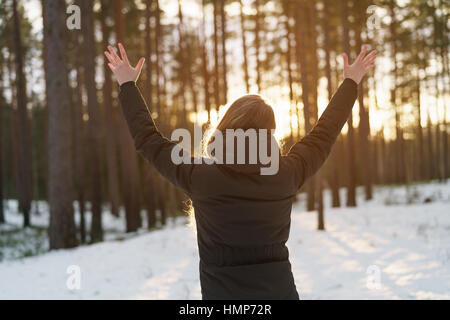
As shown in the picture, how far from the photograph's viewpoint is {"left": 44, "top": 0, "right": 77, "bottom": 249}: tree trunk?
12227mm

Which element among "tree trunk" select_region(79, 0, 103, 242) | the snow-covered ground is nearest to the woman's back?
the snow-covered ground

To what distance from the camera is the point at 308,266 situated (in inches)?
354

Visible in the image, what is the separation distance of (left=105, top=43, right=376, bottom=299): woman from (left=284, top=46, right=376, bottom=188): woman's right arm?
0.05ft

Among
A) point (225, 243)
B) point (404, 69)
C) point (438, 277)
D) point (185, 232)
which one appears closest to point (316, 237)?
point (185, 232)

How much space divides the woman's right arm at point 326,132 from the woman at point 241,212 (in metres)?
0.01

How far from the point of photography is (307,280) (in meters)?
7.88

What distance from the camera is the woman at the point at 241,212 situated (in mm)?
2064

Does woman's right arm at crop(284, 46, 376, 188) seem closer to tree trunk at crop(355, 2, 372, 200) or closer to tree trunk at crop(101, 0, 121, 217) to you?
tree trunk at crop(101, 0, 121, 217)

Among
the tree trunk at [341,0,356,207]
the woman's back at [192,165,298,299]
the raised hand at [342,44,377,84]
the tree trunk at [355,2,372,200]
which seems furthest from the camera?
the tree trunk at [355,2,372,200]

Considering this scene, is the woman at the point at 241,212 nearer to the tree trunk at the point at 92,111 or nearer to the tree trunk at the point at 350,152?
the tree trunk at the point at 92,111

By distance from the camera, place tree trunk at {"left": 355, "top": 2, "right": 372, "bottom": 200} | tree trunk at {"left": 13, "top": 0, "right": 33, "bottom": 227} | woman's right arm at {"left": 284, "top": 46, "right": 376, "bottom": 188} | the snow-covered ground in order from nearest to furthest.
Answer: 1. woman's right arm at {"left": 284, "top": 46, "right": 376, "bottom": 188}
2. the snow-covered ground
3. tree trunk at {"left": 355, "top": 2, "right": 372, "bottom": 200}
4. tree trunk at {"left": 13, "top": 0, "right": 33, "bottom": 227}

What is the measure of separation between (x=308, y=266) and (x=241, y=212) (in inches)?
291

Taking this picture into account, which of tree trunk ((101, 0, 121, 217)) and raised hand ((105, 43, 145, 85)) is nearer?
raised hand ((105, 43, 145, 85))

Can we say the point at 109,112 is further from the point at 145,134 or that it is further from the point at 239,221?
the point at 239,221
